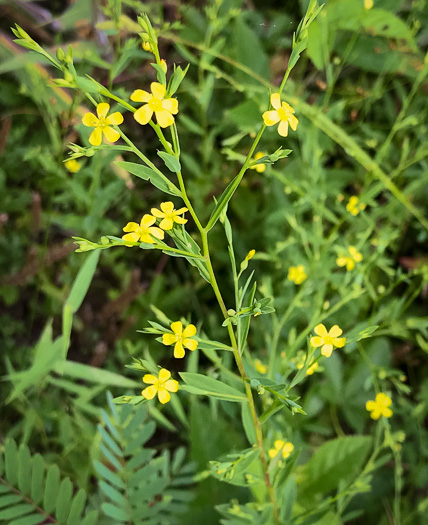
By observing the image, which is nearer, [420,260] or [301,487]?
[301,487]

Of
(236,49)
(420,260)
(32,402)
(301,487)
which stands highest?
(236,49)

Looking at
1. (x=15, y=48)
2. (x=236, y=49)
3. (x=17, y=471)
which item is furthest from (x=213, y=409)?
(x=15, y=48)

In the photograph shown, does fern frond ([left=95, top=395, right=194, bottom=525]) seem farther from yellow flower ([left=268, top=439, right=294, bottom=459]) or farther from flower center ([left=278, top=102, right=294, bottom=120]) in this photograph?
flower center ([left=278, top=102, right=294, bottom=120])

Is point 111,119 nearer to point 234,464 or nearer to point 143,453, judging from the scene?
point 234,464

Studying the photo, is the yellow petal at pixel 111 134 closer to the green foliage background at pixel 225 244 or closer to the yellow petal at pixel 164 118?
the yellow petal at pixel 164 118

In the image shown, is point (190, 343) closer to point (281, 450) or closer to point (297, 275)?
point (281, 450)

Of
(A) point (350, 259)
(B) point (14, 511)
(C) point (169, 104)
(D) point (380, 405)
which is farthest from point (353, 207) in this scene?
(B) point (14, 511)

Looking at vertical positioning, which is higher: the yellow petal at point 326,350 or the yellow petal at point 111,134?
the yellow petal at point 111,134

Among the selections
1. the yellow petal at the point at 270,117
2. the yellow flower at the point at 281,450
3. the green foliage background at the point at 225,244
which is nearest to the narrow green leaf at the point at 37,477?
the green foliage background at the point at 225,244
